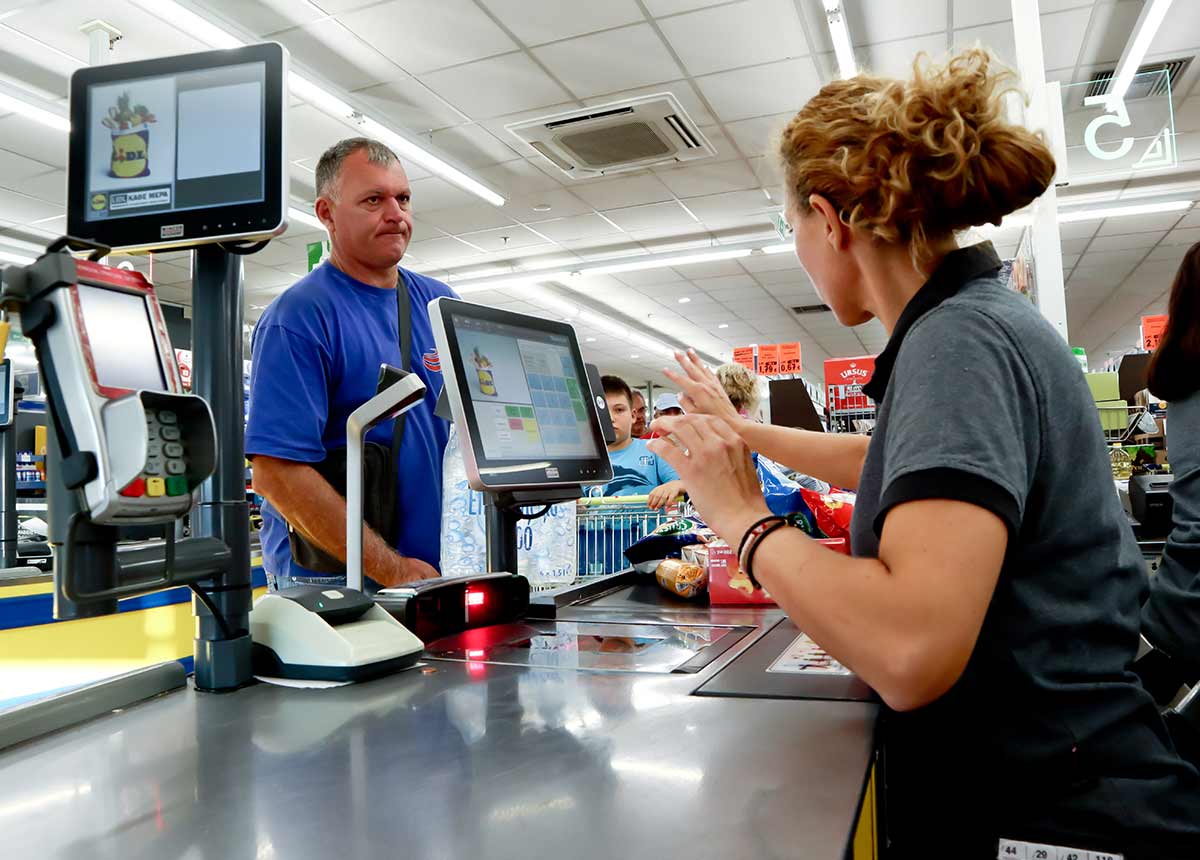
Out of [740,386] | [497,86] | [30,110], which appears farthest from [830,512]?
[30,110]

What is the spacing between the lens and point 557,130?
667 centimetres

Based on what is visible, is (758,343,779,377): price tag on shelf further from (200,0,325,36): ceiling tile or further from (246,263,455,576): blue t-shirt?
(246,263,455,576): blue t-shirt

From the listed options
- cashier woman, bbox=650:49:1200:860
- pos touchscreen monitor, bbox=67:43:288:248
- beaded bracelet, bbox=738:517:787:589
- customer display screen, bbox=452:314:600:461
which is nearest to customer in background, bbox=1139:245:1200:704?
cashier woman, bbox=650:49:1200:860

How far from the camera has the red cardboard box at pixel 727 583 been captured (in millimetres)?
1818

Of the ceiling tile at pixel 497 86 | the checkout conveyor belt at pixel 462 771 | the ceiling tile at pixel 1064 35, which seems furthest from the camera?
the ceiling tile at pixel 497 86

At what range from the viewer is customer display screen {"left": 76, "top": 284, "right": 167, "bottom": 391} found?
920 millimetres

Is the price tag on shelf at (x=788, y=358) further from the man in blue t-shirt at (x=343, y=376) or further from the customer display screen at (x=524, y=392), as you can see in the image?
the customer display screen at (x=524, y=392)

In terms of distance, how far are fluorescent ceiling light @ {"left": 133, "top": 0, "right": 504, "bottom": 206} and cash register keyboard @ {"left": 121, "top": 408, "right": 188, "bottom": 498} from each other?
10.1 feet

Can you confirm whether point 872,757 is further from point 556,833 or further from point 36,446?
point 36,446

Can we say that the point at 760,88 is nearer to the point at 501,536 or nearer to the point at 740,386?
the point at 740,386

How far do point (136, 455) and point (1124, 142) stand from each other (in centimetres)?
593

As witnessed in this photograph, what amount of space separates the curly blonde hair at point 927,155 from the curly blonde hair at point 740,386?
3.58 m

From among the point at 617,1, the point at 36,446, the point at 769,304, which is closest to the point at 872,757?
the point at 617,1

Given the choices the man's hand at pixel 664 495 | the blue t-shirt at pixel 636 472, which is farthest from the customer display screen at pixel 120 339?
the blue t-shirt at pixel 636 472
